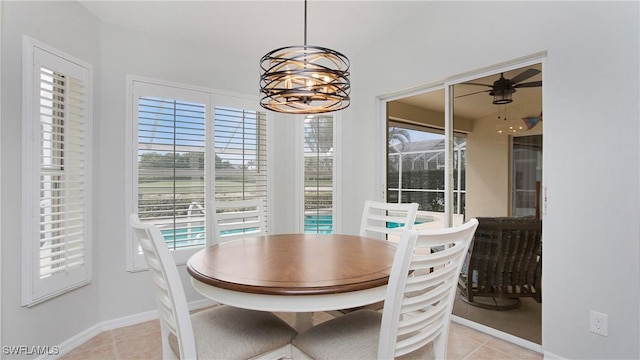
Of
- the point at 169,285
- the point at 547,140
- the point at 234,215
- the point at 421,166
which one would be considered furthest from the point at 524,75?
the point at 169,285

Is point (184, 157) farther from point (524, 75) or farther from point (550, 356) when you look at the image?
point (550, 356)

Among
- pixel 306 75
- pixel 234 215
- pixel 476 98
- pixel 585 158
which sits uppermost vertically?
pixel 476 98

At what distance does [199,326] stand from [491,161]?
235 centimetres

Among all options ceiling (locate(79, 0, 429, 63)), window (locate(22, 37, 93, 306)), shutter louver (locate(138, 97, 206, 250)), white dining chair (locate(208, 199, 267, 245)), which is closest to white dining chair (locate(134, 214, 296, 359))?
white dining chair (locate(208, 199, 267, 245))

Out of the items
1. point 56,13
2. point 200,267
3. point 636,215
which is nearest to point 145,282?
point 200,267

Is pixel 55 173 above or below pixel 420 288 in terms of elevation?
above

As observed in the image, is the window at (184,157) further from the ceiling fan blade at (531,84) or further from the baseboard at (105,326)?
the ceiling fan blade at (531,84)

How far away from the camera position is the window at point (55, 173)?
78.1 inches

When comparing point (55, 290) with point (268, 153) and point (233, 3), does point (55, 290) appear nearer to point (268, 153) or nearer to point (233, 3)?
point (268, 153)

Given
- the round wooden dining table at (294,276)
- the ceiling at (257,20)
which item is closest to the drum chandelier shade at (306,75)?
the round wooden dining table at (294,276)

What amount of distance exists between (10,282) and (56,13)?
1.71m

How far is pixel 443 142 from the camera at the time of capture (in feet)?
9.78

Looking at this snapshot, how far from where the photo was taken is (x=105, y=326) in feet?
8.51

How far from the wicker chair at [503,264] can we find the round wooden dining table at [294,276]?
Result: 40.5 inches
